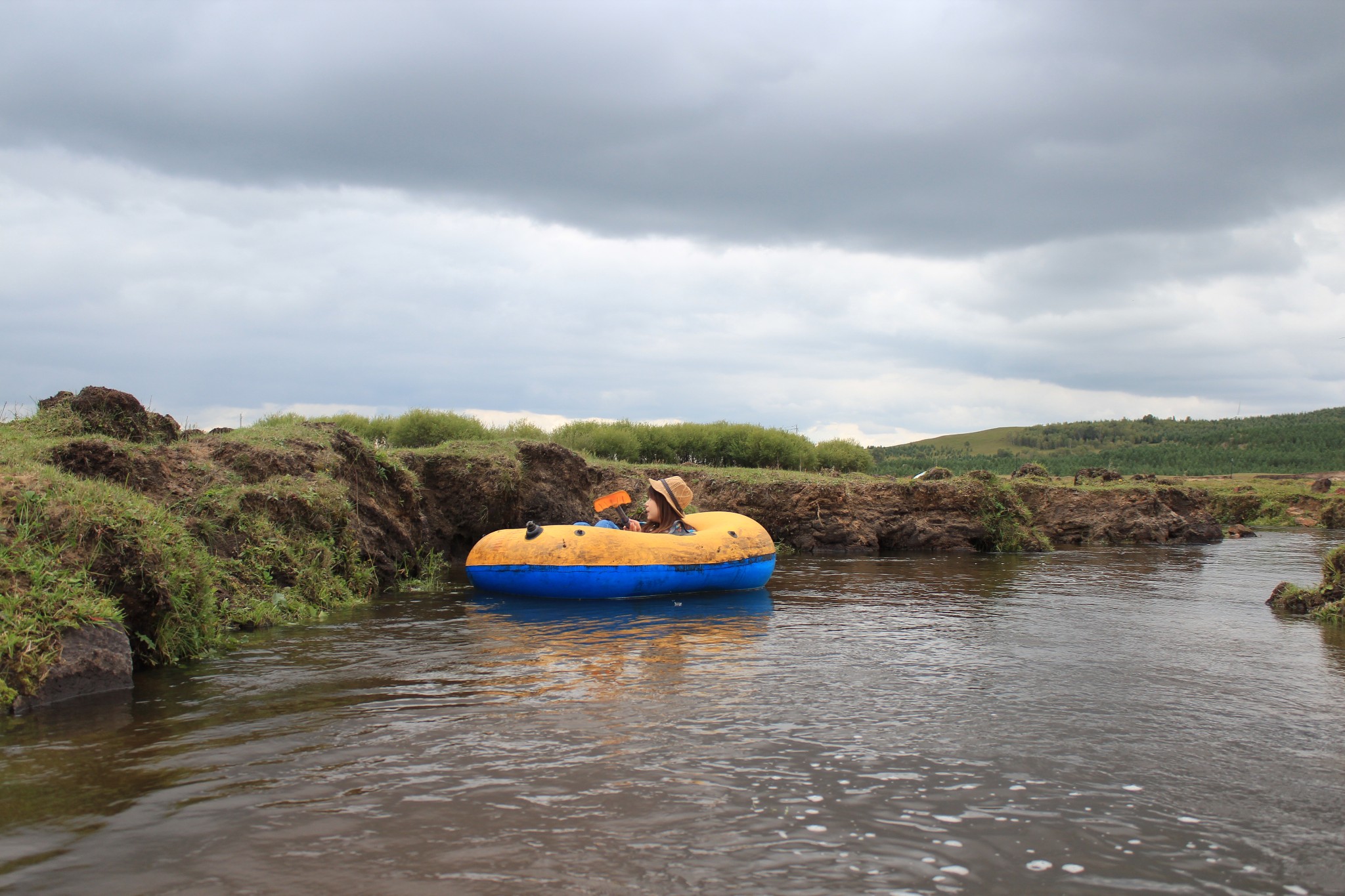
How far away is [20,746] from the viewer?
475 centimetres

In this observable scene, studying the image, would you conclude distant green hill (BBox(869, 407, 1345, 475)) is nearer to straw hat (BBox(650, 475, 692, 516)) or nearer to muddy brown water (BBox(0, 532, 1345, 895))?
straw hat (BBox(650, 475, 692, 516))

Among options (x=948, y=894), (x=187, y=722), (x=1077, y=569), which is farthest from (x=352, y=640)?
(x=1077, y=569)

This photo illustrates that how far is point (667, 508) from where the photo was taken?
1311cm

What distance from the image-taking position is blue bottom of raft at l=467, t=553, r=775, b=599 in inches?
438

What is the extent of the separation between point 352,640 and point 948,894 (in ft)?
20.6

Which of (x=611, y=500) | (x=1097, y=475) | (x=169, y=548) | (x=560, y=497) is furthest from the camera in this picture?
(x=1097, y=475)

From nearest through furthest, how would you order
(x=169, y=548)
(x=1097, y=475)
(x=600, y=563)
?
(x=169, y=548) < (x=600, y=563) < (x=1097, y=475)

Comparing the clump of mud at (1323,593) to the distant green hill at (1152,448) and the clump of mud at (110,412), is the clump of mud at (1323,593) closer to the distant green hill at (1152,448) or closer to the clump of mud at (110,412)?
the clump of mud at (110,412)

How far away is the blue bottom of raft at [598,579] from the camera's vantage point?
1112 cm

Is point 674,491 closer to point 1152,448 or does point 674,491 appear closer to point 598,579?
point 598,579

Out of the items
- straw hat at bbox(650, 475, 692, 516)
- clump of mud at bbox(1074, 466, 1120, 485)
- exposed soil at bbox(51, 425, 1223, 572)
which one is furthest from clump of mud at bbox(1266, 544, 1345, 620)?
clump of mud at bbox(1074, 466, 1120, 485)

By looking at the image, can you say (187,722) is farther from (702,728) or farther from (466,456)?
(466,456)

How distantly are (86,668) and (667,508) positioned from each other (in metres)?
8.31

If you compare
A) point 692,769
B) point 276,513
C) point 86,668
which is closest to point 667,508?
point 276,513
